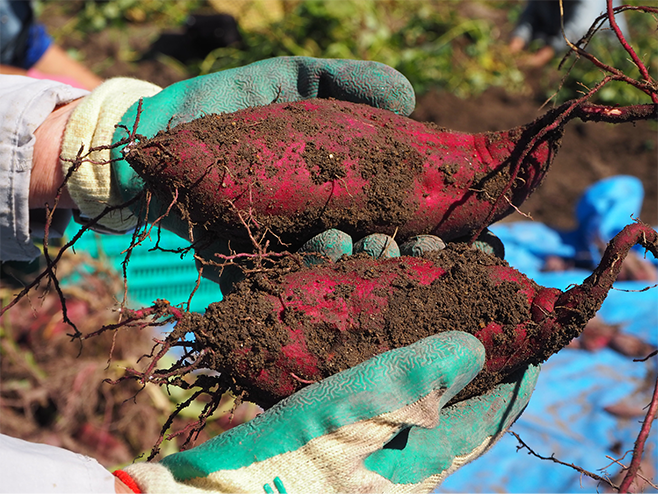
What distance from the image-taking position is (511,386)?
1345mm

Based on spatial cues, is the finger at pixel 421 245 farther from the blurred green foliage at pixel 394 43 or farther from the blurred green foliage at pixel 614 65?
the blurred green foliage at pixel 614 65

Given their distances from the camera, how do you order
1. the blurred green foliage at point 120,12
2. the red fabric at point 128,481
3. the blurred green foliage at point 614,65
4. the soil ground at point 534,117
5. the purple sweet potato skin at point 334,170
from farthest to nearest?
the blurred green foliage at point 120,12 → the blurred green foliage at point 614,65 → the soil ground at point 534,117 → the purple sweet potato skin at point 334,170 → the red fabric at point 128,481

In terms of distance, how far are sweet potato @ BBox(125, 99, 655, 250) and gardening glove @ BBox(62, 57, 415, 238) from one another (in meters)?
0.12

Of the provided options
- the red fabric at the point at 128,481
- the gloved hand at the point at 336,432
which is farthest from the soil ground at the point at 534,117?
the red fabric at the point at 128,481

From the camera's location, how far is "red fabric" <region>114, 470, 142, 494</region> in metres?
1.01

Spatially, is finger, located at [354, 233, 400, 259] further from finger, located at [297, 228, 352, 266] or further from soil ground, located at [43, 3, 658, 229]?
soil ground, located at [43, 3, 658, 229]

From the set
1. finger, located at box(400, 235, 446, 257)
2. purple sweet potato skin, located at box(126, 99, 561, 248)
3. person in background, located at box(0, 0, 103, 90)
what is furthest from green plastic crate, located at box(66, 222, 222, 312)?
finger, located at box(400, 235, 446, 257)

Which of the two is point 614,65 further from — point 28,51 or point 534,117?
point 28,51

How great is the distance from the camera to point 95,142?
146 centimetres

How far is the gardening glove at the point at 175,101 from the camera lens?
1.46m

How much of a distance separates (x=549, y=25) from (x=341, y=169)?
5.56 meters

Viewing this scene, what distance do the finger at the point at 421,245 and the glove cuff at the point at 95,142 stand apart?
815mm

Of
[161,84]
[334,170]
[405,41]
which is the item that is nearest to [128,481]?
[334,170]

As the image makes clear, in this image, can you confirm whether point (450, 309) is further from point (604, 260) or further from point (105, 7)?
point (105, 7)
